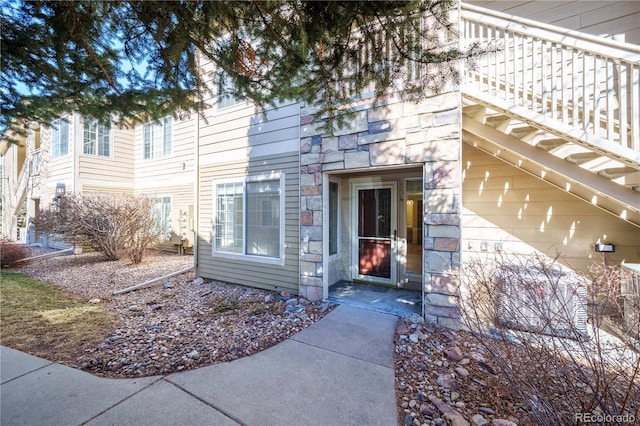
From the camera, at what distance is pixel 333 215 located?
17.5ft

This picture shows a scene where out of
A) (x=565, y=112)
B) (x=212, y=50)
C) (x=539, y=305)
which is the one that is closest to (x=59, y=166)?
(x=212, y=50)

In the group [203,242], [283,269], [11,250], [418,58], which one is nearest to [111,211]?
[11,250]

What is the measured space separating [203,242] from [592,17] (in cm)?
808

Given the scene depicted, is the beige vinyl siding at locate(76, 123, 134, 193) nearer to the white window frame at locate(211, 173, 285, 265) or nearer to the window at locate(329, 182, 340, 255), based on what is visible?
the white window frame at locate(211, 173, 285, 265)

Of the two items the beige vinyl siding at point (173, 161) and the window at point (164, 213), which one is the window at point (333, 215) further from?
the window at point (164, 213)

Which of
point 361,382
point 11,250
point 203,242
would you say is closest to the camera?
point 361,382

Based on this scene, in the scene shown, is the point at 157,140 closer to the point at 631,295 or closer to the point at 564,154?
the point at 564,154

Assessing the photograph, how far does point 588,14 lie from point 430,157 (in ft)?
10.7

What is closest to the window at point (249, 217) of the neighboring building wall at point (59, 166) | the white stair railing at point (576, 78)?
the white stair railing at point (576, 78)

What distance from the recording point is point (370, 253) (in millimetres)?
5492

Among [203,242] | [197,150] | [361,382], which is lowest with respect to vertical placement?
[361,382]

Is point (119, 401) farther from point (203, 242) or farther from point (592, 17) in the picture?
point (592, 17)

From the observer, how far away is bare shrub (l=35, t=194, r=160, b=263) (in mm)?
7695

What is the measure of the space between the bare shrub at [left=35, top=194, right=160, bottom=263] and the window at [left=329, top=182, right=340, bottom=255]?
6325 mm
